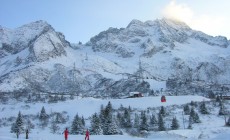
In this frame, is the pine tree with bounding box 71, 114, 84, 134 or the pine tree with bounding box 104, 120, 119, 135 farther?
the pine tree with bounding box 71, 114, 84, 134

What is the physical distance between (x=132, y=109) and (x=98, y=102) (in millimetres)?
23389

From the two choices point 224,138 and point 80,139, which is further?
point 80,139

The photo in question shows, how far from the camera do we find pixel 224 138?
142ft

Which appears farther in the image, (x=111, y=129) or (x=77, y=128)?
(x=77, y=128)

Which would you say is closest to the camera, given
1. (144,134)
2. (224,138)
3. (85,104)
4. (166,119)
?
(224,138)

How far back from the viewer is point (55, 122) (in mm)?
130250

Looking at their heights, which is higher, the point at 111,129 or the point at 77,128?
the point at 111,129

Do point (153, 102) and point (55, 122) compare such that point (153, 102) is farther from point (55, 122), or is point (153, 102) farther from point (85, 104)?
point (55, 122)

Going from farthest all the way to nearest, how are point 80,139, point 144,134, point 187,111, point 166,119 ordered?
point 187,111, point 166,119, point 144,134, point 80,139

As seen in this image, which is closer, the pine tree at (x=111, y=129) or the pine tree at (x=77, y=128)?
the pine tree at (x=111, y=129)

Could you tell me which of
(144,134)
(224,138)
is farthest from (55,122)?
(224,138)

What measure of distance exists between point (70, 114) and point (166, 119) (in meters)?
45.2

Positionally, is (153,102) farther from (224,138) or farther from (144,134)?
(224,138)

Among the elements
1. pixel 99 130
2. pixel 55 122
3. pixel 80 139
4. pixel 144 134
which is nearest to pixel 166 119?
pixel 55 122
